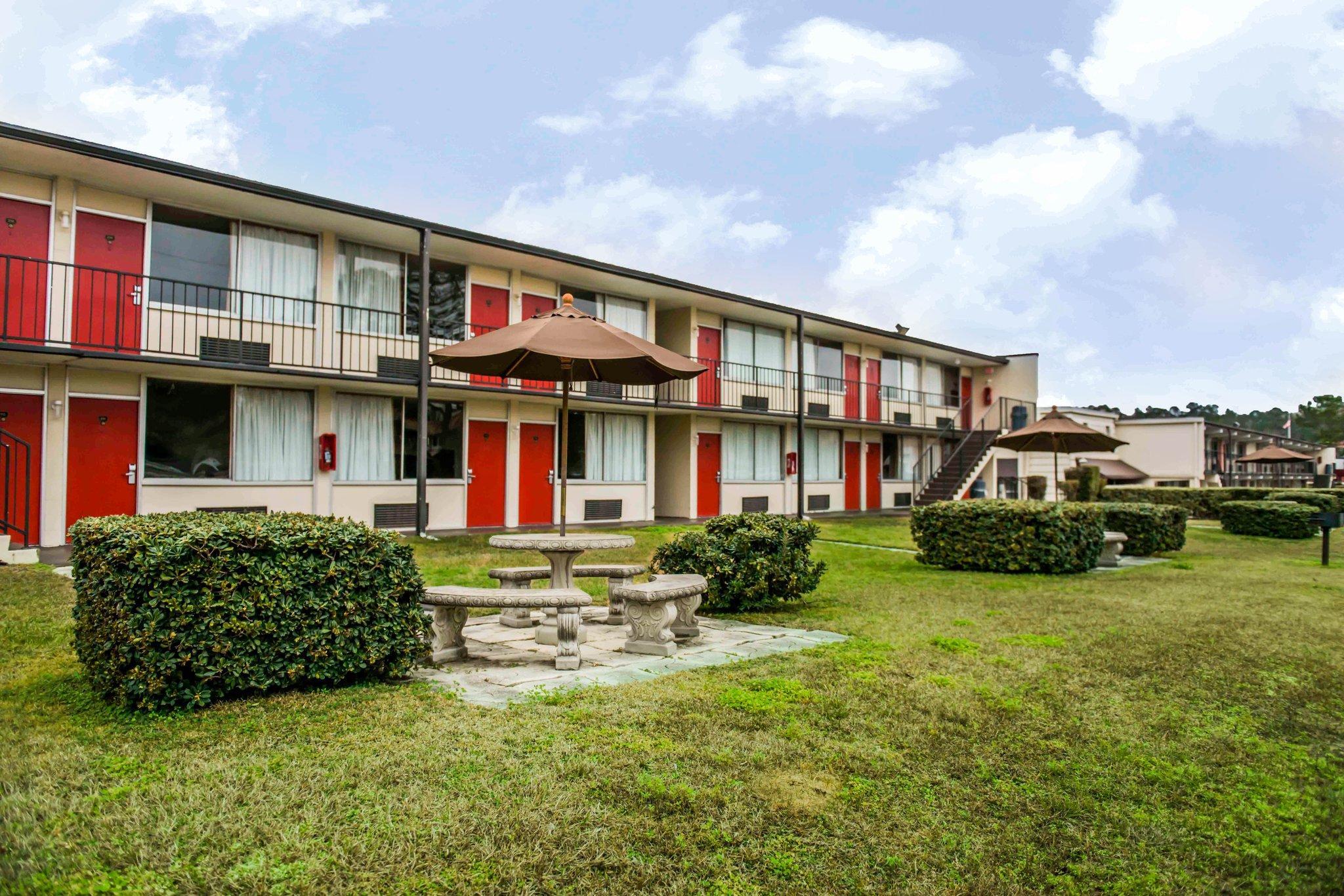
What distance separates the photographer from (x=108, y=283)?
12.5 m

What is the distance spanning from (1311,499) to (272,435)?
24.9m

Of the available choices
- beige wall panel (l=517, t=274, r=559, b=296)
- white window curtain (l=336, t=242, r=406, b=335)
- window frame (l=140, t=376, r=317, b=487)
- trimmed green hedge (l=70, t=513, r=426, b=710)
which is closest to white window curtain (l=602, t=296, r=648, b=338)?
beige wall panel (l=517, t=274, r=559, b=296)

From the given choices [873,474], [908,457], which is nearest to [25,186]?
[873,474]

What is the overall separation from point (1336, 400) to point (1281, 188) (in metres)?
76.2

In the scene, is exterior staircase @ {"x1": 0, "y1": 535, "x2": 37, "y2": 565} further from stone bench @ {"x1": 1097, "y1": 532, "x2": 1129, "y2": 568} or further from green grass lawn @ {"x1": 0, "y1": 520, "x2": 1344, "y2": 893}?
stone bench @ {"x1": 1097, "y1": 532, "x2": 1129, "y2": 568}

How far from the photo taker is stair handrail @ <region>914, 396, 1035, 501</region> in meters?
26.9

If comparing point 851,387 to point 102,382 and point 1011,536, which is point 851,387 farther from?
point 102,382

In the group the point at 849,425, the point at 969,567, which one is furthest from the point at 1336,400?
the point at 969,567

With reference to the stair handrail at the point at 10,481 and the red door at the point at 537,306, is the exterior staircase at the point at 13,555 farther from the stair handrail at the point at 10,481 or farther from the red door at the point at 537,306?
the red door at the point at 537,306

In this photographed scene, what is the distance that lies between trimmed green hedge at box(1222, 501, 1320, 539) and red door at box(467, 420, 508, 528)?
17.2 metres

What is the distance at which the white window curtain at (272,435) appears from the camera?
1405cm

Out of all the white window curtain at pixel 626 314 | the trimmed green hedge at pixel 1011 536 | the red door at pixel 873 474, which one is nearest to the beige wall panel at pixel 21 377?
the white window curtain at pixel 626 314

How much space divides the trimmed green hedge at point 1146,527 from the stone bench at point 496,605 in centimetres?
1142

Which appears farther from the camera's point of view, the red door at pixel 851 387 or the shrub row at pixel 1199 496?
the red door at pixel 851 387
